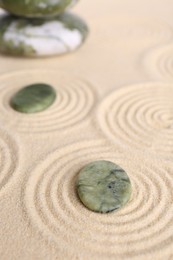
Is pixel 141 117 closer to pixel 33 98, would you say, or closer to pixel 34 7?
pixel 33 98

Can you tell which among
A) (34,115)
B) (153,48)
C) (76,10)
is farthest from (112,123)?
(76,10)

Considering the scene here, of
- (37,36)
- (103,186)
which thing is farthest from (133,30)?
(103,186)

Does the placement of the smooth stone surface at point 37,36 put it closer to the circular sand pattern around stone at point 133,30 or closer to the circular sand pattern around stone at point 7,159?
the circular sand pattern around stone at point 133,30

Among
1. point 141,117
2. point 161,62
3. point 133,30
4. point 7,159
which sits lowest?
point 7,159

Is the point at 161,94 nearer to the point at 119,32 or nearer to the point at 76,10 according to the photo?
the point at 119,32

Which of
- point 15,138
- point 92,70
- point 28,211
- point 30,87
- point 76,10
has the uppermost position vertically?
point 76,10

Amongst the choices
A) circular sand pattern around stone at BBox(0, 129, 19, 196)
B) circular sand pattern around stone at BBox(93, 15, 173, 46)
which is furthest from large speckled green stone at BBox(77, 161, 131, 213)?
circular sand pattern around stone at BBox(93, 15, 173, 46)
